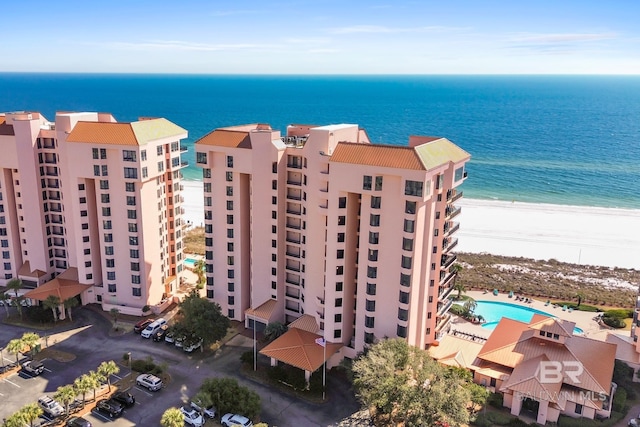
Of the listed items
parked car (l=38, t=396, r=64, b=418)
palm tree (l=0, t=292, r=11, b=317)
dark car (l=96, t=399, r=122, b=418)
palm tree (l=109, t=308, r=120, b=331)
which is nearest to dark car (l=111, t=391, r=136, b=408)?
dark car (l=96, t=399, r=122, b=418)

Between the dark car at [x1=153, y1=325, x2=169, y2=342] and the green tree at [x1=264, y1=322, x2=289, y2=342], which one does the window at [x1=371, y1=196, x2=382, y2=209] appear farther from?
the dark car at [x1=153, y1=325, x2=169, y2=342]

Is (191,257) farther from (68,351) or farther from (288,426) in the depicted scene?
(288,426)

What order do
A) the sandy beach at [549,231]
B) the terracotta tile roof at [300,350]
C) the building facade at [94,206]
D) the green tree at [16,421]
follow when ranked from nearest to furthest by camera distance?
1. the green tree at [16,421]
2. the terracotta tile roof at [300,350]
3. the building facade at [94,206]
4. the sandy beach at [549,231]

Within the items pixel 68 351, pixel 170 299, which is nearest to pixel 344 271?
pixel 170 299

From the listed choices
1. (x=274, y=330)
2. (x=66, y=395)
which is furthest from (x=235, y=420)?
(x=66, y=395)

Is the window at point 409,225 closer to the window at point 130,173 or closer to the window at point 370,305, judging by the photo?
the window at point 370,305

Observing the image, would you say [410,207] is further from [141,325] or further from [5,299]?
[5,299]

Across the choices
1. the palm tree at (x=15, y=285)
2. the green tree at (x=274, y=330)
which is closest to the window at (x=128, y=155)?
the palm tree at (x=15, y=285)
